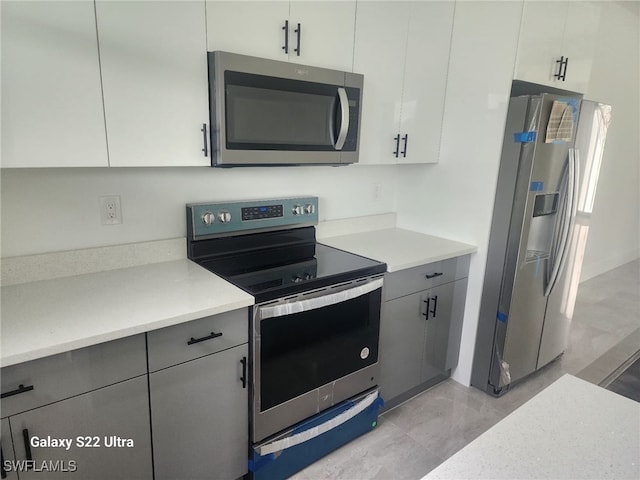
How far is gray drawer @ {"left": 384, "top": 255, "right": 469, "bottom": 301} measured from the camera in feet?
6.97

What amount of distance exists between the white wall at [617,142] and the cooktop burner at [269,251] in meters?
3.29

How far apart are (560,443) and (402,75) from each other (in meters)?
1.92

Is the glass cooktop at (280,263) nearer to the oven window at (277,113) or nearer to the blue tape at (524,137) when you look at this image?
the oven window at (277,113)

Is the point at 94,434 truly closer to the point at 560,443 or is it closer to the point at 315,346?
the point at 315,346

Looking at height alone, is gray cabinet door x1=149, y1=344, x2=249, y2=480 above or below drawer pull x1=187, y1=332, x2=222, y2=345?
below

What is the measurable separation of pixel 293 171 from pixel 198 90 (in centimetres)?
81

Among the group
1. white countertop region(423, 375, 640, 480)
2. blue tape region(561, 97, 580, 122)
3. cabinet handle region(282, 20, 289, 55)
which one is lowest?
white countertop region(423, 375, 640, 480)

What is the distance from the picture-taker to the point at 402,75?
228 cm

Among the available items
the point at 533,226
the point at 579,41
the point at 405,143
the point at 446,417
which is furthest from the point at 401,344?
the point at 579,41

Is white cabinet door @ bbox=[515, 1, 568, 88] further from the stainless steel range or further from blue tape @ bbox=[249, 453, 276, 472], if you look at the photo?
blue tape @ bbox=[249, 453, 276, 472]

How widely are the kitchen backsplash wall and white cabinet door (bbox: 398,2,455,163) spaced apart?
530 mm

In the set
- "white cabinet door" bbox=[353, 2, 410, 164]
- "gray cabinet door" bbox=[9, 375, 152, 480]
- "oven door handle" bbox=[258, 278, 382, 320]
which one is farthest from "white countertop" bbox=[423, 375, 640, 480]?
"white cabinet door" bbox=[353, 2, 410, 164]

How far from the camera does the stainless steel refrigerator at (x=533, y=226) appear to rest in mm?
2201

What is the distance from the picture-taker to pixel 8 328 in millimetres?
1250
